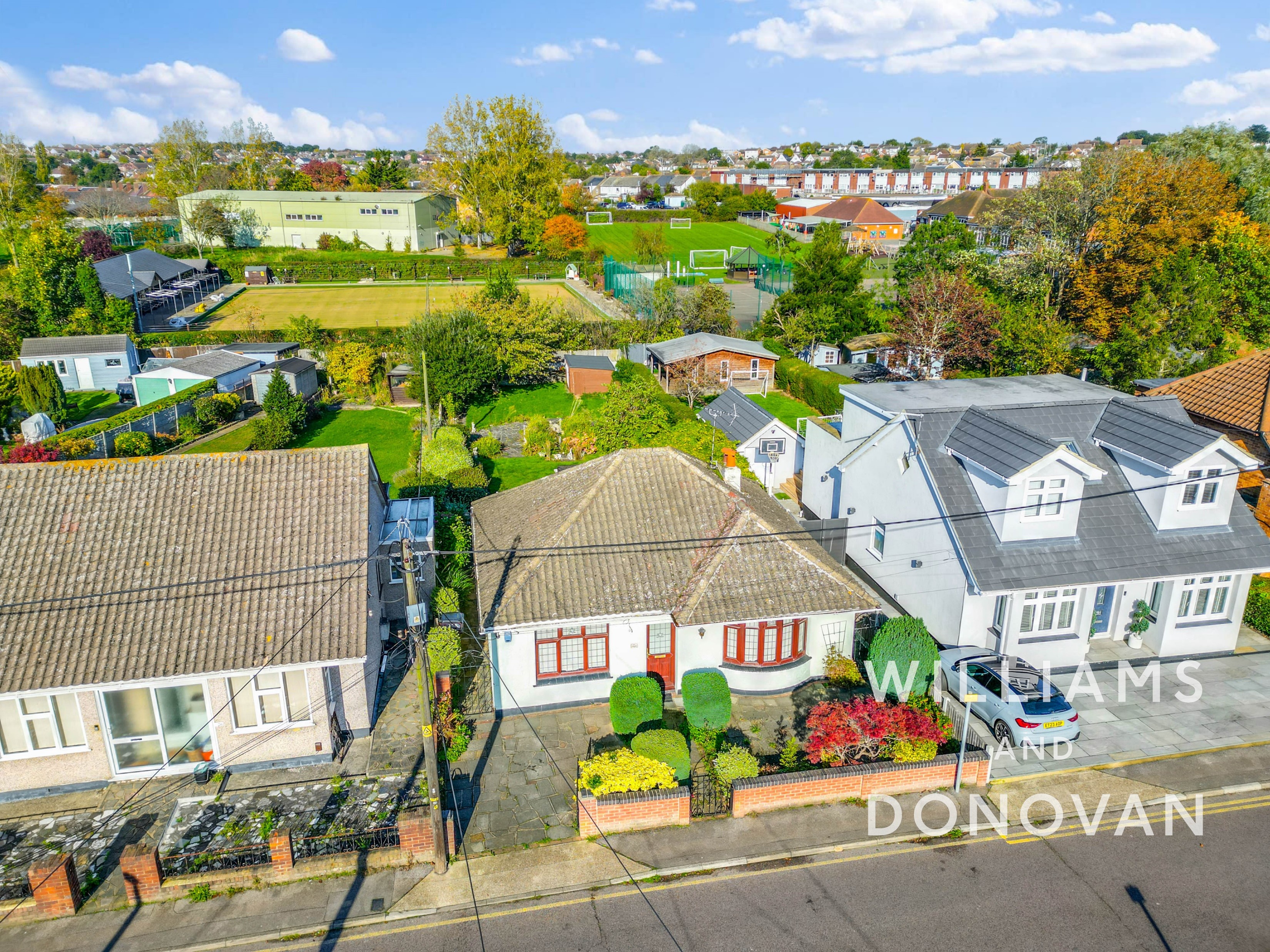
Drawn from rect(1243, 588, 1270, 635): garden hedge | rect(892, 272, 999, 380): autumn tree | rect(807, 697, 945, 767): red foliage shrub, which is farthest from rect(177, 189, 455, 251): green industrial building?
rect(807, 697, 945, 767): red foliage shrub

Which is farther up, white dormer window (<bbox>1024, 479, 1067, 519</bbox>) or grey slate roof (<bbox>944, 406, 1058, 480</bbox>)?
grey slate roof (<bbox>944, 406, 1058, 480</bbox>)

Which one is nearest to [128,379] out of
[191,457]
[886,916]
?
[191,457]

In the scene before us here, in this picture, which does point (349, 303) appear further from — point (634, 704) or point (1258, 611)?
point (1258, 611)

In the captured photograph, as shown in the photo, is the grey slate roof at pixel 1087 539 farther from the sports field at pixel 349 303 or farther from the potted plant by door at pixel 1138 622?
the sports field at pixel 349 303

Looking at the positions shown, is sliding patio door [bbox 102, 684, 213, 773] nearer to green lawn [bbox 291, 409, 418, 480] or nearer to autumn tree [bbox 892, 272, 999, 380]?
green lawn [bbox 291, 409, 418, 480]

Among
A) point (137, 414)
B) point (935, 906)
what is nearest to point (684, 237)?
point (137, 414)
